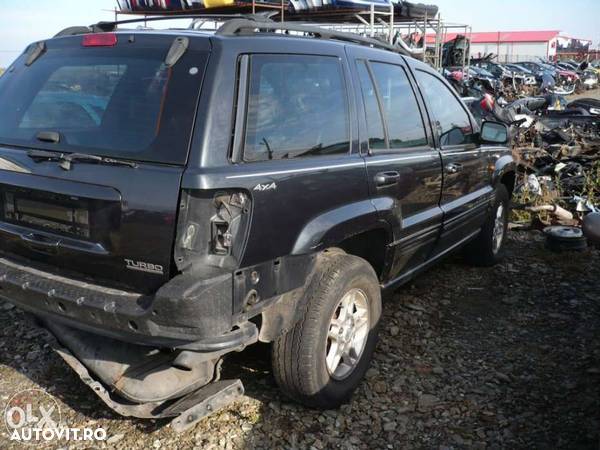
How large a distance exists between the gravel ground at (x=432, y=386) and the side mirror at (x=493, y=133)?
4.33 ft

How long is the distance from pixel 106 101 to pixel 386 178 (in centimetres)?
159

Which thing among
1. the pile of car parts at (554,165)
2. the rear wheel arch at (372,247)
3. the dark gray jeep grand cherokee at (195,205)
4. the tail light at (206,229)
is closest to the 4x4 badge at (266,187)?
the dark gray jeep grand cherokee at (195,205)

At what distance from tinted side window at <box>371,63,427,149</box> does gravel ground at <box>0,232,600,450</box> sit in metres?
1.41

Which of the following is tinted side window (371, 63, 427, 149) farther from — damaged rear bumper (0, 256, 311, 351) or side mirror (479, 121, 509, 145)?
damaged rear bumper (0, 256, 311, 351)

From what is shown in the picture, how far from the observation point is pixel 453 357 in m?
3.90

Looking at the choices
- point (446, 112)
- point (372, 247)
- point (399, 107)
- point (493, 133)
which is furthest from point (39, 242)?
point (493, 133)

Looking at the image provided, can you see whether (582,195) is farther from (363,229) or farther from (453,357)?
(363,229)

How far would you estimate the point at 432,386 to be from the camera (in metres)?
3.54

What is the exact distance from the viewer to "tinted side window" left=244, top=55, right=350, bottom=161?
8.77ft

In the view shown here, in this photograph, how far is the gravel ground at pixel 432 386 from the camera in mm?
3031

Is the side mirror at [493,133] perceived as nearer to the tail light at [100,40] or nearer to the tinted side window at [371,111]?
the tinted side window at [371,111]

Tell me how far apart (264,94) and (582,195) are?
646cm

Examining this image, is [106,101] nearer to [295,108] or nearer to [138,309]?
[295,108]

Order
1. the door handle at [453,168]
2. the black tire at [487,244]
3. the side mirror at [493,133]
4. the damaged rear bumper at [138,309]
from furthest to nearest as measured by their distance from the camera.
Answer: the black tire at [487,244]
the side mirror at [493,133]
the door handle at [453,168]
the damaged rear bumper at [138,309]
